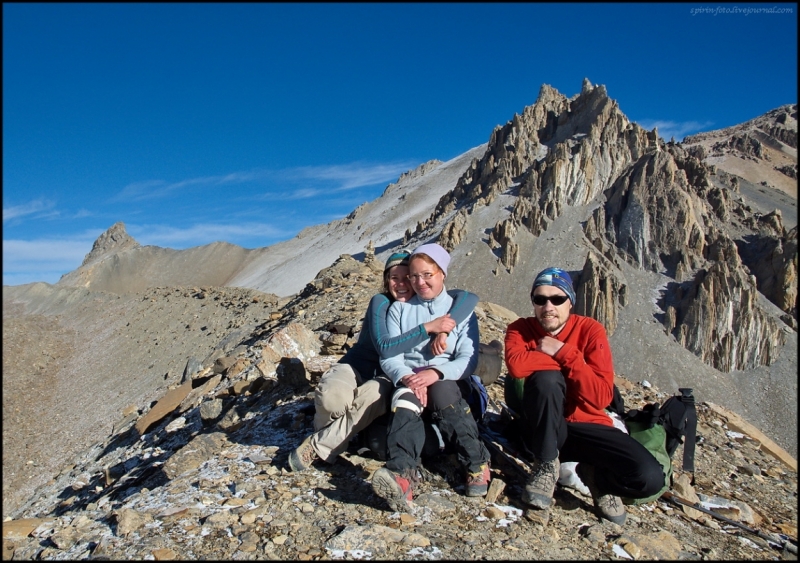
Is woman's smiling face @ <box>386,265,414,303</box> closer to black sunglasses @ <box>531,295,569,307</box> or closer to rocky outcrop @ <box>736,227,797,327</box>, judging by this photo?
black sunglasses @ <box>531,295,569,307</box>

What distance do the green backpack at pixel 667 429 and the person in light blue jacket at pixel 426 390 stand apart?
143 centimetres

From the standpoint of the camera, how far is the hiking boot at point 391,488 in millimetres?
3881

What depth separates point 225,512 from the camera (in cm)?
407

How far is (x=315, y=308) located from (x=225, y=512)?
10.7m

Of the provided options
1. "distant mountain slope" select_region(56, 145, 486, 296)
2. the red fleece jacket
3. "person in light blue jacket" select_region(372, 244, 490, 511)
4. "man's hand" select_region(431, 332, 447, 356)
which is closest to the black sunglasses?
the red fleece jacket

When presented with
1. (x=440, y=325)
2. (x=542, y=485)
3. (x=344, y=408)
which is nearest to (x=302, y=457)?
(x=344, y=408)

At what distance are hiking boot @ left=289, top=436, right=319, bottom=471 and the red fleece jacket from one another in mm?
1992

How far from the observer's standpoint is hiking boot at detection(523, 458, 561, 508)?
4.18m

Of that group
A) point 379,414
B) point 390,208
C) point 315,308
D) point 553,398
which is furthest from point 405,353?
point 390,208

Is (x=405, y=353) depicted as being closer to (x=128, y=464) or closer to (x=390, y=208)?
(x=128, y=464)

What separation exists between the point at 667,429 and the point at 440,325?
2240 millimetres

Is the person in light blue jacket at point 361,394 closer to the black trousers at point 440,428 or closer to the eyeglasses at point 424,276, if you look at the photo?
the eyeglasses at point 424,276

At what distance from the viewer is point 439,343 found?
4.73 m

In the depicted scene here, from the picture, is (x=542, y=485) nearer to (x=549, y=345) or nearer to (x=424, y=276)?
(x=549, y=345)
